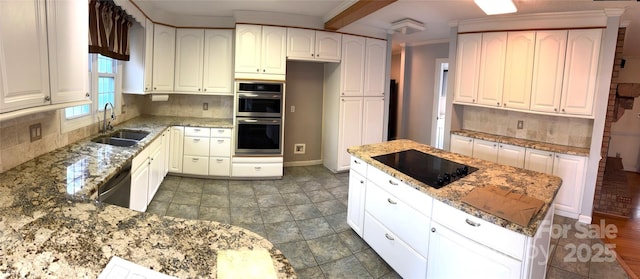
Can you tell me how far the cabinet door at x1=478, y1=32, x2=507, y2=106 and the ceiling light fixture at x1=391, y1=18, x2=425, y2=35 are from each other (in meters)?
0.87

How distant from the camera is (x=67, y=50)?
6.84 feet

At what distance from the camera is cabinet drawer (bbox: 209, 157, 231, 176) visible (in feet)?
15.3

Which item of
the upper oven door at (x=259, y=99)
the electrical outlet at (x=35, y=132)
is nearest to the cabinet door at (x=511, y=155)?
the upper oven door at (x=259, y=99)

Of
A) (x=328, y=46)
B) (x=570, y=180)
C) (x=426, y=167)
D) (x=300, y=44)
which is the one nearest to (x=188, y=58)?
(x=300, y=44)

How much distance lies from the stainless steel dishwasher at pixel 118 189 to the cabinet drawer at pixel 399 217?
1.89 meters

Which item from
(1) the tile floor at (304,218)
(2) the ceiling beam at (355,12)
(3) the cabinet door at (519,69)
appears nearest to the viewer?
(1) the tile floor at (304,218)

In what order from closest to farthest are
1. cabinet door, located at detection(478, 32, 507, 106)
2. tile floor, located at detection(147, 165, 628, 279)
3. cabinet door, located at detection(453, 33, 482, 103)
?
tile floor, located at detection(147, 165, 628, 279) → cabinet door, located at detection(478, 32, 507, 106) → cabinet door, located at detection(453, 33, 482, 103)

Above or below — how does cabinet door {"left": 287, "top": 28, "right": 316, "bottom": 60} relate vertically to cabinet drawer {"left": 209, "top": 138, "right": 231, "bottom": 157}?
above

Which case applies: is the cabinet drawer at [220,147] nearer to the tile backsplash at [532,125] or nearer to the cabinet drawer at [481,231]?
the cabinet drawer at [481,231]

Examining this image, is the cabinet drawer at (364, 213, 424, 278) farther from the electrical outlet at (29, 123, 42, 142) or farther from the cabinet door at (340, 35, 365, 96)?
the cabinet door at (340, 35, 365, 96)

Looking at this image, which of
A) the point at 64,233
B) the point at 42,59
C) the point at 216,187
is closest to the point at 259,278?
the point at 64,233

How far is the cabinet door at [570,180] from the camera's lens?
3.70 metres

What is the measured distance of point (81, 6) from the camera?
2.23 meters

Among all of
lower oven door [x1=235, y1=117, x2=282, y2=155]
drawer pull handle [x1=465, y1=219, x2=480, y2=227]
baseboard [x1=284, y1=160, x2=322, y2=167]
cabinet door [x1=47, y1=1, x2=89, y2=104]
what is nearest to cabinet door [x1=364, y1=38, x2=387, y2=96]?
baseboard [x1=284, y1=160, x2=322, y2=167]
